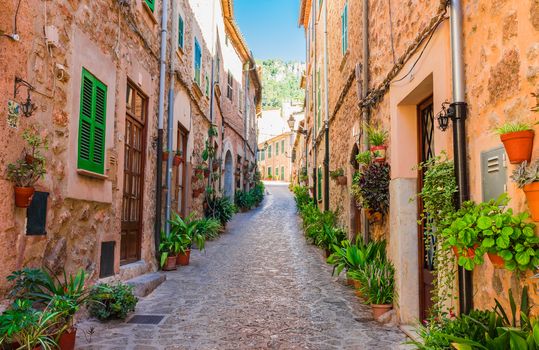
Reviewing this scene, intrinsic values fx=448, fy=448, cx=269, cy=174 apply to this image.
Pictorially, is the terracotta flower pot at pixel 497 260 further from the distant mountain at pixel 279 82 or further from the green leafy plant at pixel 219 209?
the distant mountain at pixel 279 82

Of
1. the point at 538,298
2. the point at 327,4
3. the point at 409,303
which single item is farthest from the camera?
the point at 327,4

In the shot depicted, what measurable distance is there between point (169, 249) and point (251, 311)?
2968 millimetres

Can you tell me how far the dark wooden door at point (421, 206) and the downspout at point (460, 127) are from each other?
1347mm

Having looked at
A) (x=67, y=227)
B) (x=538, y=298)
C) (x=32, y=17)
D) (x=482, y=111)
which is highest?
(x=32, y=17)

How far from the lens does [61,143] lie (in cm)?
439

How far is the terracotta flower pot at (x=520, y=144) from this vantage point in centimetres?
246

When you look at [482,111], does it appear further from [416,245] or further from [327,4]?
[327,4]

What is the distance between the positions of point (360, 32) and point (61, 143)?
5.31m

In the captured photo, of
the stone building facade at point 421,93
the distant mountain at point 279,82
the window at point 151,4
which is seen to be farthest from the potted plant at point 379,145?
the distant mountain at point 279,82

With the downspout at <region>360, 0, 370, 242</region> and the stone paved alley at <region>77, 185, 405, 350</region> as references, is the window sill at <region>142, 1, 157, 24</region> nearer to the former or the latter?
the downspout at <region>360, 0, 370, 242</region>

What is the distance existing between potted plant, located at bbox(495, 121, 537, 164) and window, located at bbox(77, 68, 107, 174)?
13.3 ft

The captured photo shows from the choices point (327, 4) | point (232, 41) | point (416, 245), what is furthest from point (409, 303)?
point (232, 41)

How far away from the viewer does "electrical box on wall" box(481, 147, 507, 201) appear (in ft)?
9.29

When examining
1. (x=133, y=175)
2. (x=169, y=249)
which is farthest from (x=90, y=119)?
(x=169, y=249)
